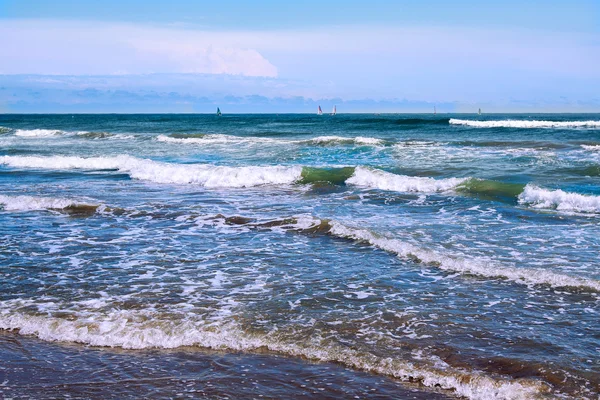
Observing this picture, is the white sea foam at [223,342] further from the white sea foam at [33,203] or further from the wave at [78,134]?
the wave at [78,134]

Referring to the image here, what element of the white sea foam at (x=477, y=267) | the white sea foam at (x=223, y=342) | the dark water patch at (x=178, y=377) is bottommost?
the dark water patch at (x=178, y=377)

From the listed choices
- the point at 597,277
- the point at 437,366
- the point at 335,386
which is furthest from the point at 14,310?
the point at 597,277

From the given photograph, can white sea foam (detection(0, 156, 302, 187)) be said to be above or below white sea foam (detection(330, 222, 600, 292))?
above

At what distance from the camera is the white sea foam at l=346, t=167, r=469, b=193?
52.8 feet

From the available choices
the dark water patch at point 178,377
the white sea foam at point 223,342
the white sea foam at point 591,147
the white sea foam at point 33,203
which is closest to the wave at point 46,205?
the white sea foam at point 33,203

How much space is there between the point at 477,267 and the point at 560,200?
654 centimetres

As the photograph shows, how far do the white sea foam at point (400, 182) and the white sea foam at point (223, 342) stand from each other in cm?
1104

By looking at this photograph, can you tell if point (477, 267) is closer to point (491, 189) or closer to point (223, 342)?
point (223, 342)

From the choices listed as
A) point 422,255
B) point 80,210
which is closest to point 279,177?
point 80,210

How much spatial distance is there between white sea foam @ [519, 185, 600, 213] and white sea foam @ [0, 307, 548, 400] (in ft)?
30.5

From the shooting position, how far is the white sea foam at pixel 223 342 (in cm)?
467

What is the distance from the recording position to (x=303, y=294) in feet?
22.8

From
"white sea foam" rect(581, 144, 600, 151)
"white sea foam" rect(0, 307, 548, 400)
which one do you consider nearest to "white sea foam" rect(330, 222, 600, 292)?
"white sea foam" rect(0, 307, 548, 400)

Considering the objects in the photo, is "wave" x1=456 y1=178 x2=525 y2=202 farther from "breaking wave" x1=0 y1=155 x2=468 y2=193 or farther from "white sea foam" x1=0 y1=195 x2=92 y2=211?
"white sea foam" x1=0 y1=195 x2=92 y2=211
